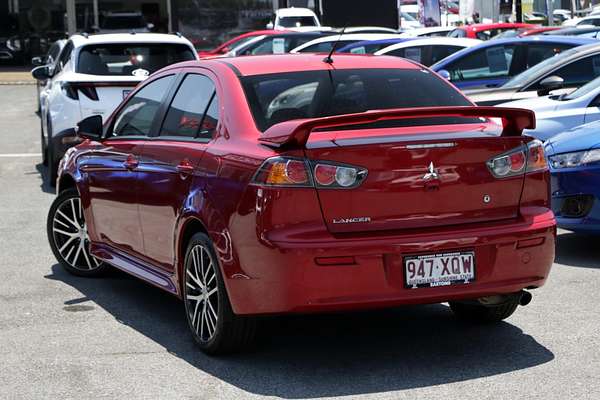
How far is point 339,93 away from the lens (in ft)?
22.1

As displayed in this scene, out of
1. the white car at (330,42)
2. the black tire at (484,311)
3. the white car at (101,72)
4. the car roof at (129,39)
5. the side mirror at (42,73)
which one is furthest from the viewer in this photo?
the white car at (330,42)

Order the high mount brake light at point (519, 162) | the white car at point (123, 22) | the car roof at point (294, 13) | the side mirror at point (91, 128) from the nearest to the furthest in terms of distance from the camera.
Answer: the high mount brake light at point (519, 162) → the side mirror at point (91, 128) → the white car at point (123, 22) → the car roof at point (294, 13)

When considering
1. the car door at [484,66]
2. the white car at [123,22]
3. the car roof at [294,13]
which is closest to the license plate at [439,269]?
the car door at [484,66]

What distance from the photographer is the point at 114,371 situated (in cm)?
616

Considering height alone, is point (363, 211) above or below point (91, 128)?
below

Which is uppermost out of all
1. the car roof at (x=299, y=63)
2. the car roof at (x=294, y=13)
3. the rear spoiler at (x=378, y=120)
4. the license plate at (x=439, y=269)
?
the car roof at (x=294, y=13)

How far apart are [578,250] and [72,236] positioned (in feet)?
12.7

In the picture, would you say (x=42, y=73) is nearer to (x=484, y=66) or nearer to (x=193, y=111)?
(x=484, y=66)

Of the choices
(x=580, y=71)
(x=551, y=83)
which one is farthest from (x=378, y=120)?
(x=580, y=71)

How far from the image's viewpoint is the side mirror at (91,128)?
830cm

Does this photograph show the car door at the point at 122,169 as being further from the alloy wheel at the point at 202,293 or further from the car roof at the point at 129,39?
the car roof at the point at 129,39

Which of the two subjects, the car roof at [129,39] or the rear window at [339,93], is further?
the car roof at [129,39]

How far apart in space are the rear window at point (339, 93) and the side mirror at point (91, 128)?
6.31 feet

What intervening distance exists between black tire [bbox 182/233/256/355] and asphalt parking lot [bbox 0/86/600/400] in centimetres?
10
